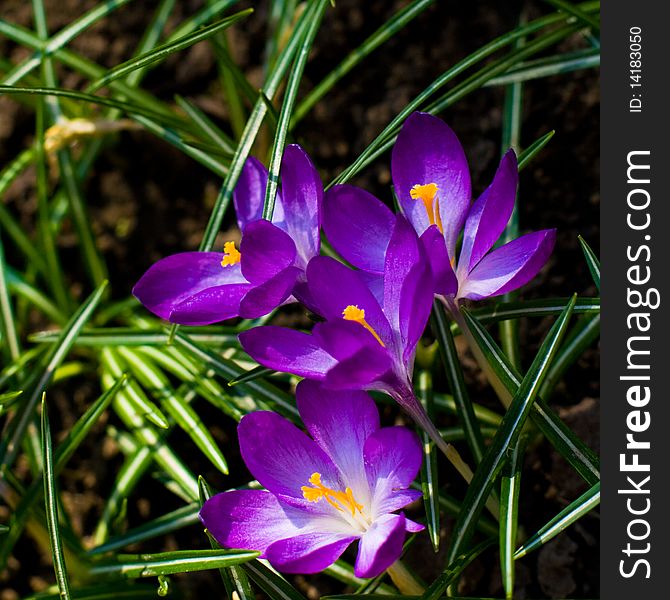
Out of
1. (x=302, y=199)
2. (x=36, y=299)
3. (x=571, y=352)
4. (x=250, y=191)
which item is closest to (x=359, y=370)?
(x=302, y=199)

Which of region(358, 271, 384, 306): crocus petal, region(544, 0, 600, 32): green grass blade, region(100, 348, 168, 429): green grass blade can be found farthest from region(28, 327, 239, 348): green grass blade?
region(544, 0, 600, 32): green grass blade

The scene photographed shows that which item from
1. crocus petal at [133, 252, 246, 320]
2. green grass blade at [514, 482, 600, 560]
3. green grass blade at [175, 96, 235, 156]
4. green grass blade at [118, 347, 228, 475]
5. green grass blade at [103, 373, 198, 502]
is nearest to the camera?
green grass blade at [514, 482, 600, 560]

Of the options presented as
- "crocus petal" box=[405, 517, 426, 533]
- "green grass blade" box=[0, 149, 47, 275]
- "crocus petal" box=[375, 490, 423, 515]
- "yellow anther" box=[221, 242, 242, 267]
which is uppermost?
"green grass blade" box=[0, 149, 47, 275]

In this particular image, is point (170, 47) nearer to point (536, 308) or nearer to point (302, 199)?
point (302, 199)

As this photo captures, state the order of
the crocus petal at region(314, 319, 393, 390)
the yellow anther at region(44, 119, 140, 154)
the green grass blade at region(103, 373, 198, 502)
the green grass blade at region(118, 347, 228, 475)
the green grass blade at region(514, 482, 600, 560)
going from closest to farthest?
1. the crocus petal at region(314, 319, 393, 390)
2. the green grass blade at region(514, 482, 600, 560)
3. the green grass blade at region(118, 347, 228, 475)
4. the green grass blade at region(103, 373, 198, 502)
5. the yellow anther at region(44, 119, 140, 154)

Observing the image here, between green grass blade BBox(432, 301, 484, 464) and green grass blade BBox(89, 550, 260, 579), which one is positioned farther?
green grass blade BBox(432, 301, 484, 464)

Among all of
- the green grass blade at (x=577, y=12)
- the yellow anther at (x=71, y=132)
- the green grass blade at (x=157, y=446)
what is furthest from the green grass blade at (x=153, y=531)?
the green grass blade at (x=577, y=12)

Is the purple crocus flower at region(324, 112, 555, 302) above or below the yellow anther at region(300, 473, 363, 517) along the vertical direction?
above

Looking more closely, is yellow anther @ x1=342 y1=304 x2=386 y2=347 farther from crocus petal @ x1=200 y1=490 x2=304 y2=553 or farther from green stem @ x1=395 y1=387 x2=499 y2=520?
crocus petal @ x1=200 y1=490 x2=304 y2=553

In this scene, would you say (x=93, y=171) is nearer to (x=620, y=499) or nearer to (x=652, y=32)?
(x=652, y=32)
